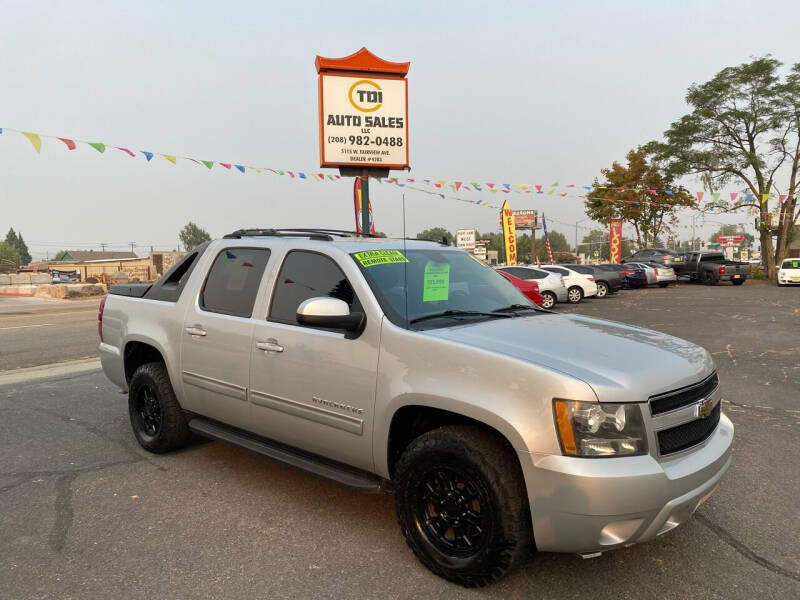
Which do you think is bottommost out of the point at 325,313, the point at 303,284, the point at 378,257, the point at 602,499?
the point at 602,499

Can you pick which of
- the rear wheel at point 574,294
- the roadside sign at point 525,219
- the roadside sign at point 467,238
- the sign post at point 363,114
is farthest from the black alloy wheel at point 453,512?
the roadside sign at point 525,219

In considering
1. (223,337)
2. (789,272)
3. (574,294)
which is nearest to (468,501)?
(223,337)

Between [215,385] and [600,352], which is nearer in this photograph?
[600,352]

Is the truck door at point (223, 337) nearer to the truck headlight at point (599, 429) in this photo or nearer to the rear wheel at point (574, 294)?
the truck headlight at point (599, 429)

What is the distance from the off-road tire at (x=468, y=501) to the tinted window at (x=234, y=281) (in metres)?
1.63

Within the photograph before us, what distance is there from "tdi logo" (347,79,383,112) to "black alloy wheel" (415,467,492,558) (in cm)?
1264

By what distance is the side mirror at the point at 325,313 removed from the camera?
287 cm

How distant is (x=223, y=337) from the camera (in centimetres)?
375

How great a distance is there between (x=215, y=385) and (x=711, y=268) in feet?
99.1

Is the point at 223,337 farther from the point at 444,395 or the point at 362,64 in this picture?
the point at 362,64

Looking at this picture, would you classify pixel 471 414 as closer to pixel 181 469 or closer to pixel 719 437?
pixel 719 437

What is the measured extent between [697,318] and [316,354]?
1329 centimetres

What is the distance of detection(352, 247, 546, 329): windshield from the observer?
310cm

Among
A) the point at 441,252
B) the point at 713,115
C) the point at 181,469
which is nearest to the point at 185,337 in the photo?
the point at 181,469
